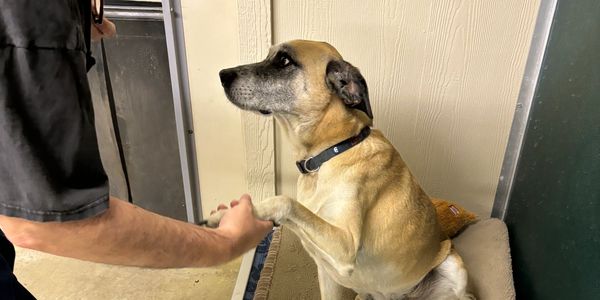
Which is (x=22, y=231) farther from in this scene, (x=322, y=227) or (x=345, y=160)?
(x=345, y=160)

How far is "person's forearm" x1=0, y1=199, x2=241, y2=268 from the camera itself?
0.69 m

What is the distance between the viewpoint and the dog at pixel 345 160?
1.36 m

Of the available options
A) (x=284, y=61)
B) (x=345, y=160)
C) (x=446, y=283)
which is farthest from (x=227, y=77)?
(x=446, y=283)

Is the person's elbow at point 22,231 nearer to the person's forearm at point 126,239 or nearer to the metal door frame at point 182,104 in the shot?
the person's forearm at point 126,239

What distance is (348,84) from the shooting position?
1396 mm

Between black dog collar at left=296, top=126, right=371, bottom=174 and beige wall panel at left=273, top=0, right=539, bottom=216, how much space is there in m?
0.61

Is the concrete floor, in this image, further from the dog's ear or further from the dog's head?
the dog's ear

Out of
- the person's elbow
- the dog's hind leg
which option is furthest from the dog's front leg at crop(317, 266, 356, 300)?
the person's elbow

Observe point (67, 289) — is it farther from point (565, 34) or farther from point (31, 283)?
point (565, 34)

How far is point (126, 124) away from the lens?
2.28m

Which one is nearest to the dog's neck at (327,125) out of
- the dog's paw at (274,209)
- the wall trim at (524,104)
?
the dog's paw at (274,209)

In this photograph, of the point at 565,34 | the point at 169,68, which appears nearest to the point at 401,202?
the point at 565,34

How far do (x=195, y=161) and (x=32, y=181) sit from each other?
5.36ft

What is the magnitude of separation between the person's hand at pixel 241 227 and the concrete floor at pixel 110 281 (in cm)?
120
